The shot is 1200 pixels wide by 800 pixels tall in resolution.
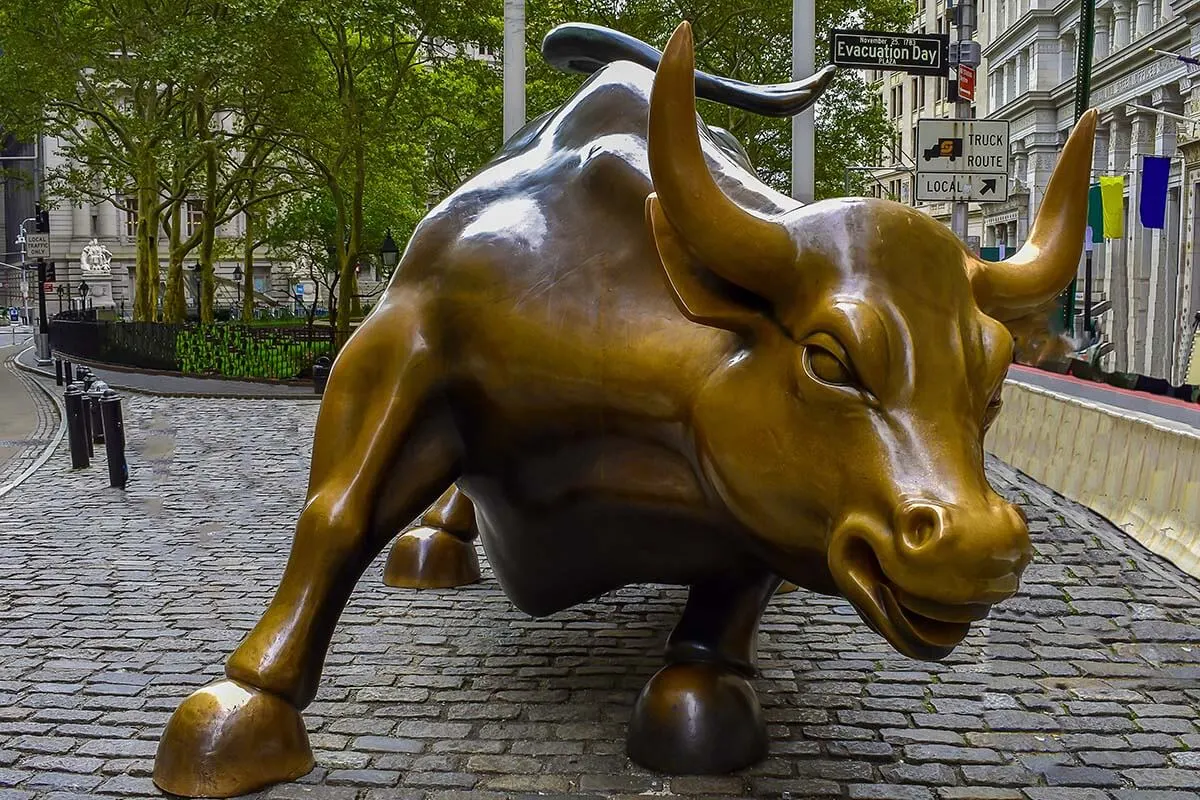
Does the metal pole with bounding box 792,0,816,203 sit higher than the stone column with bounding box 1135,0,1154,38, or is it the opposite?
the stone column with bounding box 1135,0,1154,38

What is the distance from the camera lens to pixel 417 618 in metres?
5.90

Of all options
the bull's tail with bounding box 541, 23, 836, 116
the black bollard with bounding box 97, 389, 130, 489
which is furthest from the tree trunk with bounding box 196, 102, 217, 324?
the bull's tail with bounding box 541, 23, 836, 116

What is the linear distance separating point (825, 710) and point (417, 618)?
7.28 ft

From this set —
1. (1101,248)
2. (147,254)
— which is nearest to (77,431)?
(147,254)

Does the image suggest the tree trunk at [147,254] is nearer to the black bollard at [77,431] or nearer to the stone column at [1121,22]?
the black bollard at [77,431]

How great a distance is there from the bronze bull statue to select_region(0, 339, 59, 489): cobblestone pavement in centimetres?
822

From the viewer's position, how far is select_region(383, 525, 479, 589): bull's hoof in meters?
6.49

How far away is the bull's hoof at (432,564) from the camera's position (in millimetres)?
6492

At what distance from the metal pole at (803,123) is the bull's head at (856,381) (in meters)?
7.25

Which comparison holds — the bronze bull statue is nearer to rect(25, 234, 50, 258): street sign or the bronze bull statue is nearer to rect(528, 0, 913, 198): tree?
rect(528, 0, 913, 198): tree

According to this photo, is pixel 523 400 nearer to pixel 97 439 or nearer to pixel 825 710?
pixel 825 710

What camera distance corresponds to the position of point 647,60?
5777 mm

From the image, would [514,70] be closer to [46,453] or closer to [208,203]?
[46,453]

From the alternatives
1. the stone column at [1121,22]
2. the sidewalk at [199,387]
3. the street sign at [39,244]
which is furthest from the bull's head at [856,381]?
the stone column at [1121,22]
